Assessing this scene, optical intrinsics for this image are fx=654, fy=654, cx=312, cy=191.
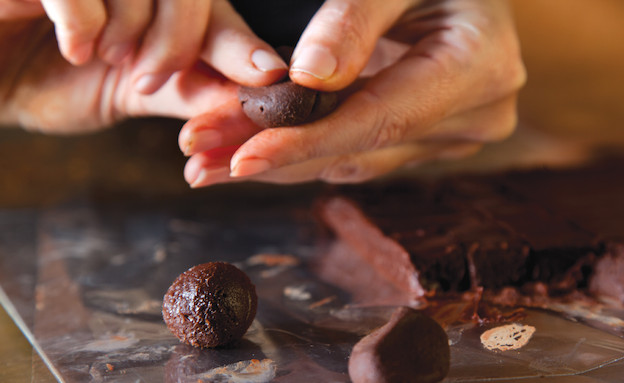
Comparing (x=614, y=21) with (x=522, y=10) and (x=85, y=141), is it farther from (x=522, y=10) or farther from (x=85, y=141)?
(x=85, y=141)

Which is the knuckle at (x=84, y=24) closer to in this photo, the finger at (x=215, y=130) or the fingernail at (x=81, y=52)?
the fingernail at (x=81, y=52)

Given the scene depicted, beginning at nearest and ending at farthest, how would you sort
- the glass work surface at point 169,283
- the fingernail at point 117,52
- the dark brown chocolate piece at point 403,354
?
the dark brown chocolate piece at point 403,354 < the glass work surface at point 169,283 < the fingernail at point 117,52

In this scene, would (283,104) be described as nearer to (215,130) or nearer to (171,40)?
(215,130)

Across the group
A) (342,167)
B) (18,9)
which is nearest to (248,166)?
(342,167)

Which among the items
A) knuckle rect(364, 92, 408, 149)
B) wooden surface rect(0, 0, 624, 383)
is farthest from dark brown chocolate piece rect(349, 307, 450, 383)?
wooden surface rect(0, 0, 624, 383)

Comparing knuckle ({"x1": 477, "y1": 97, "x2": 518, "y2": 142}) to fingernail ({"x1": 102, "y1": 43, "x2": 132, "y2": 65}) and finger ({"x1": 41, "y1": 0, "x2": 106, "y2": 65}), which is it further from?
finger ({"x1": 41, "y1": 0, "x2": 106, "y2": 65})

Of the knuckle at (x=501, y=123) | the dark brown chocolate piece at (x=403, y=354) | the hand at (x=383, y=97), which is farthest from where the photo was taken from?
the knuckle at (x=501, y=123)

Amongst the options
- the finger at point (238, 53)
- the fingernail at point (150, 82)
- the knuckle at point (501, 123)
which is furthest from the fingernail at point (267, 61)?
the knuckle at point (501, 123)
